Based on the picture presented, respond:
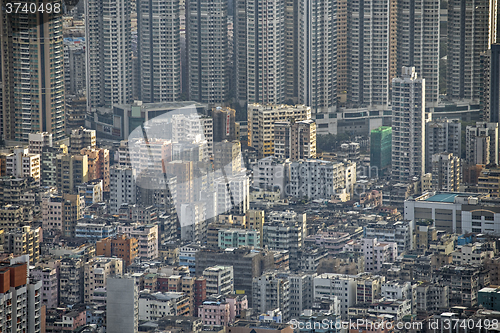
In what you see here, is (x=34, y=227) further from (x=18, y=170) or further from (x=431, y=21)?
(x=431, y=21)

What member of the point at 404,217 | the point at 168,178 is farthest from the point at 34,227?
the point at 404,217

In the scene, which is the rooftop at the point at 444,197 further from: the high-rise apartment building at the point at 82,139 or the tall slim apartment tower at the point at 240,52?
the tall slim apartment tower at the point at 240,52

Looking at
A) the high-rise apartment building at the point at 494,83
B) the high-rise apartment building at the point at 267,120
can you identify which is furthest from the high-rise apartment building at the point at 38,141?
the high-rise apartment building at the point at 494,83

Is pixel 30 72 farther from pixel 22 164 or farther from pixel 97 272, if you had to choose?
pixel 97 272

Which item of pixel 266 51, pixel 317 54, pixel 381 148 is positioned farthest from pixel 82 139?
pixel 317 54

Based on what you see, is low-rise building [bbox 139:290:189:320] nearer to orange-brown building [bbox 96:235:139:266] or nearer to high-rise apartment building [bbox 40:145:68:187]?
orange-brown building [bbox 96:235:139:266]

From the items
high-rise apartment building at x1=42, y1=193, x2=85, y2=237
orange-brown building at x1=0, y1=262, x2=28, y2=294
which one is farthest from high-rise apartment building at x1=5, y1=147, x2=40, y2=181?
orange-brown building at x1=0, y1=262, x2=28, y2=294
